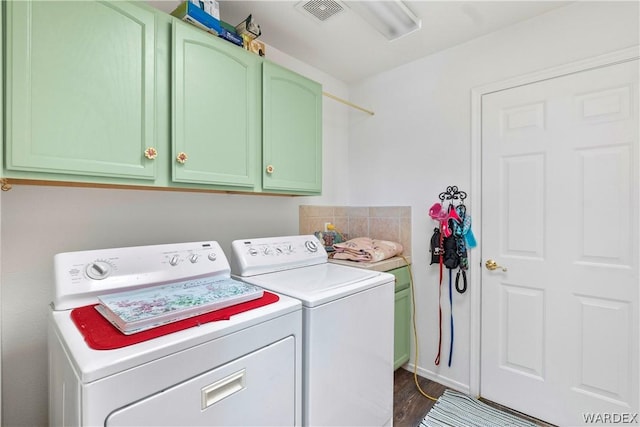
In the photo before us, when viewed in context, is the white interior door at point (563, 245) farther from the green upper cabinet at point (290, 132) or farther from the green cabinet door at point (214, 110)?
the green cabinet door at point (214, 110)

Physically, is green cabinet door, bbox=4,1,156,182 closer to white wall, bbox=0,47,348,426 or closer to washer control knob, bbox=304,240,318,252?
white wall, bbox=0,47,348,426

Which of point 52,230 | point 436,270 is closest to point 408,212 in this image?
point 436,270

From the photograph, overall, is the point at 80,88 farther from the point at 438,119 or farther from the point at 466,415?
the point at 466,415

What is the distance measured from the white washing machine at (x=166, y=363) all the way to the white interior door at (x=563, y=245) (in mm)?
1571

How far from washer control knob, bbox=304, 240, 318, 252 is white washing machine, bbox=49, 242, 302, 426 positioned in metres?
0.69

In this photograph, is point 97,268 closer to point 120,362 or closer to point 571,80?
point 120,362

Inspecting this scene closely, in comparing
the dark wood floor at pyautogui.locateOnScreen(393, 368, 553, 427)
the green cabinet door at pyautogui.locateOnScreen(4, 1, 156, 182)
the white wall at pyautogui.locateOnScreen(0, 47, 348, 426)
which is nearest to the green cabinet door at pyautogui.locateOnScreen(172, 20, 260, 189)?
the green cabinet door at pyautogui.locateOnScreen(4, 1, 156, 182)

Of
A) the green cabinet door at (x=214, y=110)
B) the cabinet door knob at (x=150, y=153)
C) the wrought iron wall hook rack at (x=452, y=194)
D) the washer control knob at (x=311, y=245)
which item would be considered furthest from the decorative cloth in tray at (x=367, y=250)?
the cabinet door knob at (x=150, y=153)

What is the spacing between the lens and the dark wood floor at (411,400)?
1.91 meters

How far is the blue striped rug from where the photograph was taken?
6.06ft

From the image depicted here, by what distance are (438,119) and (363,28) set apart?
0.85m

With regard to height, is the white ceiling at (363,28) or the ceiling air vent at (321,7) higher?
the white ceiling at (363,28)

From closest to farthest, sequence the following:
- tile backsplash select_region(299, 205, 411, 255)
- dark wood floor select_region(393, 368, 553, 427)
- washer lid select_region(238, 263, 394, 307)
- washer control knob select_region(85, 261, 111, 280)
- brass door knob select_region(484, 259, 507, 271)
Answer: washer control knob select_region(85, 261, 111, 280) < washer lid select_region(238, 263, 394, 307) < dark wood floor select_region(393, 368, 553, 427) < brass door knob select_region(484, 259, 507, 271) < tile backsplash select_region(299, 205, 411, 255)

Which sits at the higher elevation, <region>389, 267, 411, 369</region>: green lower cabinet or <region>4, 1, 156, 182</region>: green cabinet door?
<region>4, 1, 156, 182</region>: green cabinet door
